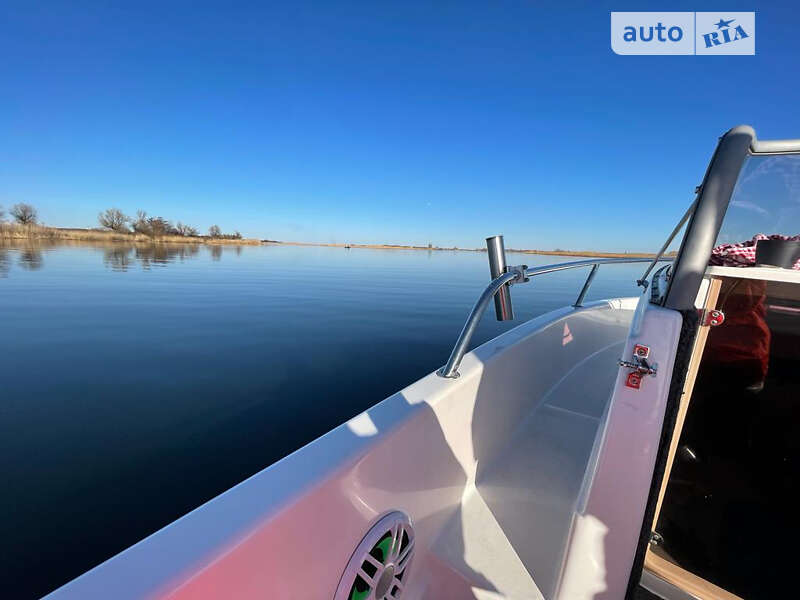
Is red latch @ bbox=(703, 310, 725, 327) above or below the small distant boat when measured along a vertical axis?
above

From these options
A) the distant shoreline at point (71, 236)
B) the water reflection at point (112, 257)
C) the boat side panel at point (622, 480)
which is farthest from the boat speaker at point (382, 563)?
the distant shoreline at point (71, 236)

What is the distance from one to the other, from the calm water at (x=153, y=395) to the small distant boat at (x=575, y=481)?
1.37m

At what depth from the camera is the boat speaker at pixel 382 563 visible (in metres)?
0.82

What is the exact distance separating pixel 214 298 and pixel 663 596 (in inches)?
289

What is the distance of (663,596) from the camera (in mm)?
955

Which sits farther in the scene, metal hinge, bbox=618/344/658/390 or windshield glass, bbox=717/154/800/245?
windshield glass, bbox=717/154/800/245

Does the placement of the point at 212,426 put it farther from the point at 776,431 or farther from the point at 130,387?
the point at 776,431

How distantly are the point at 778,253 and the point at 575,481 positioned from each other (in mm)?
1214

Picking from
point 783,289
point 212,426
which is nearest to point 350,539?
point 783,289

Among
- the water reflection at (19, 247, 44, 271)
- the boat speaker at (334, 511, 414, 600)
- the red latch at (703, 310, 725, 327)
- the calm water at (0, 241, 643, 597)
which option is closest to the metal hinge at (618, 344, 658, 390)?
the red latch at (703, 310, 725, 327)

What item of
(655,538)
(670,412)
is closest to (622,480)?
(670,412)

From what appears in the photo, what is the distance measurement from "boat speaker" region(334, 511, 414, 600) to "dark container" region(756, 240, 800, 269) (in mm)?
1352

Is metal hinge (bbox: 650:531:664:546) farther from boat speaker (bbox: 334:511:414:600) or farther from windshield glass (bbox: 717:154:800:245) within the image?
windshield glass (bbox: 717:154:800:245)

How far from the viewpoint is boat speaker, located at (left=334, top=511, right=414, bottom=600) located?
2.68 ft
